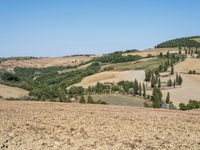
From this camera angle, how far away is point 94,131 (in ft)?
72.2

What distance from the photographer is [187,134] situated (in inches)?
883

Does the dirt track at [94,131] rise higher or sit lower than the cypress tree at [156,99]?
higher

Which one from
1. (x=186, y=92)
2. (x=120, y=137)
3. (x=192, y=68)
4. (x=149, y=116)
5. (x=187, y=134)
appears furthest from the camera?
(x=192, y=68)

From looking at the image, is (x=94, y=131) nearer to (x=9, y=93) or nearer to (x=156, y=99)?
(x=9, y=93)

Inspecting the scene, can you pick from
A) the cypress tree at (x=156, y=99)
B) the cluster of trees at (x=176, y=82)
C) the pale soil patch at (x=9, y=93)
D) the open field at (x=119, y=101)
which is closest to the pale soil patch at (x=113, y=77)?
the cluster of trees at (x=176, y=82)

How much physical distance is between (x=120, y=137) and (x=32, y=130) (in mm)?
4678

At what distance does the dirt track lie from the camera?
19.7m

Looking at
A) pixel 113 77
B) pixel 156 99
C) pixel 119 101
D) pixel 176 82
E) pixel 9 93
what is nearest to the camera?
pixel 119 101

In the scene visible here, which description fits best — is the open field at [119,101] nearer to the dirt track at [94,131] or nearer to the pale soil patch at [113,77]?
the pale soil patch at [113,77]

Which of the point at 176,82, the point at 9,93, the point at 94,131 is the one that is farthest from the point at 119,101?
the point at 94,131

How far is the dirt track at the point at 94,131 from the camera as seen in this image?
1972 centimetres

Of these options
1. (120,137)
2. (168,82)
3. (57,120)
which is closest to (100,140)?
(120,137)

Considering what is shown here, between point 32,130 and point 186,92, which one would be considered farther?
point 186,92

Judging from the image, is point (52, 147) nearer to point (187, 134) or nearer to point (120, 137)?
point (120, 137)
